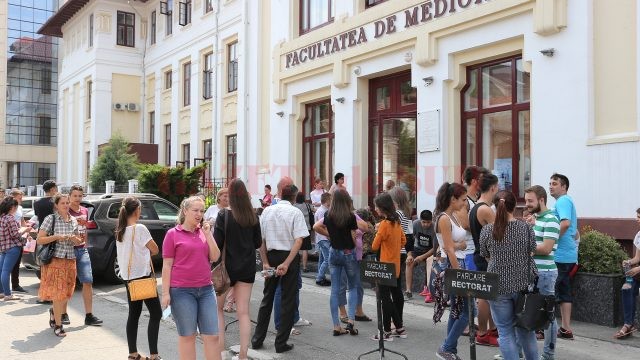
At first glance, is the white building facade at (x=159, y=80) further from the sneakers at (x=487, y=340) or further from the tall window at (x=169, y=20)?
the sneakers at (x=487, y=340)

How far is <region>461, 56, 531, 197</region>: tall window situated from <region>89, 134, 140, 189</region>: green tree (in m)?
17.0

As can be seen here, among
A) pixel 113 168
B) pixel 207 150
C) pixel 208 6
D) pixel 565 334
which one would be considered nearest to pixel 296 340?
pixel 565 334

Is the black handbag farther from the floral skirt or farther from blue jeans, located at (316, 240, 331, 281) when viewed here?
the floral skirt

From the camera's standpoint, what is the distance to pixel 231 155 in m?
22.4

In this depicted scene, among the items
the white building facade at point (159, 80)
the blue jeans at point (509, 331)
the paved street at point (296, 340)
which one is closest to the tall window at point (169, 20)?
the white building facade at point (159, 80)

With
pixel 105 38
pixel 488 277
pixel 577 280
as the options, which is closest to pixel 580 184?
pixel 577 280

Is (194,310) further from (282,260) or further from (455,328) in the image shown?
(455,328)

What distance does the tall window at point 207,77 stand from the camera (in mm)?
23781

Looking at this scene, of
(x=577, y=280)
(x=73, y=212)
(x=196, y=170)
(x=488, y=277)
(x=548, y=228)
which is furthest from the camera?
(x=196, y=170)

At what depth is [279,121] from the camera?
18.1m

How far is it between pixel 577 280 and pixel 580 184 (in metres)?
2.31

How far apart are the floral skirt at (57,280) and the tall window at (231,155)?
13.8 metres

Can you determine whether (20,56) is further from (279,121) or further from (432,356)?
(432,356)

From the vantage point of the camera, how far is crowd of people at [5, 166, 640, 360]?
18.0 ft
